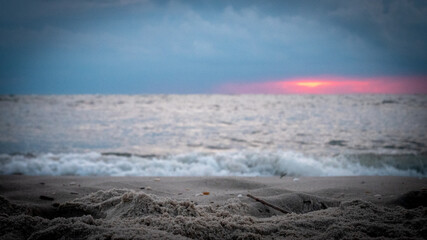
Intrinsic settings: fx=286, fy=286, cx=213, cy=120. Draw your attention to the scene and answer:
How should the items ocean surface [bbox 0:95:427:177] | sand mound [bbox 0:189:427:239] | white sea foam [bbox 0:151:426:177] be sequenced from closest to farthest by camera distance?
sand mound [bbox 0:189:427:239] < white sea foam [bbox 0:151:426:177] < ocean surface [bbox 0:95:427:177]

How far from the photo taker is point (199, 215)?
7.91 ft

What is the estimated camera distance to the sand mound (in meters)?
1.90

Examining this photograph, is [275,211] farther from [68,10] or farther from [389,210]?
[68,10]

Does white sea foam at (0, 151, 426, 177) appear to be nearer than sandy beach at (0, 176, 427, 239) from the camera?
No

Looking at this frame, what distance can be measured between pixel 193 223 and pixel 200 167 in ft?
16.3

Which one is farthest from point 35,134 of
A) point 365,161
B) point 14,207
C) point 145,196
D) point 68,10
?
point 365,161

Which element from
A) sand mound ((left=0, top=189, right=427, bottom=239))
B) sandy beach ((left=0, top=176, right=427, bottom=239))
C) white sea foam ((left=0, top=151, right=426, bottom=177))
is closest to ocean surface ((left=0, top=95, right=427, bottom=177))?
white sea foam ((left=0, top=151, right=426, bottom=177))

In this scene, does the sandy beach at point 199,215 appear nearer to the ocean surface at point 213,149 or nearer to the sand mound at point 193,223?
the sand mound at point 193,223

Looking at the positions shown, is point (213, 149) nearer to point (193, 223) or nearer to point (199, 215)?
point (199, 215)

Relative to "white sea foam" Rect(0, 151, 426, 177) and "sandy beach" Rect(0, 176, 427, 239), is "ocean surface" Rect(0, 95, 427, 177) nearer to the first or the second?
"white sea foam" Rect(0, 151, 426, 177)

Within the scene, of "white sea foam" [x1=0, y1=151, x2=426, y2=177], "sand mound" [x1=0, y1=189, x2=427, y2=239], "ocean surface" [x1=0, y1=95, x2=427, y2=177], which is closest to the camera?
"sand mound" [x1=0, y1=189, x2=427, y2=239]

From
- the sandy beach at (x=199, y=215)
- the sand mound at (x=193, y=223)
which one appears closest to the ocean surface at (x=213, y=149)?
the sandy beach at (x=199, y=215)

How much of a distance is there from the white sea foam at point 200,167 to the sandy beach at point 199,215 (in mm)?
2786

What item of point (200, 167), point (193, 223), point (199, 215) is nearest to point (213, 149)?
point (200, 167)
